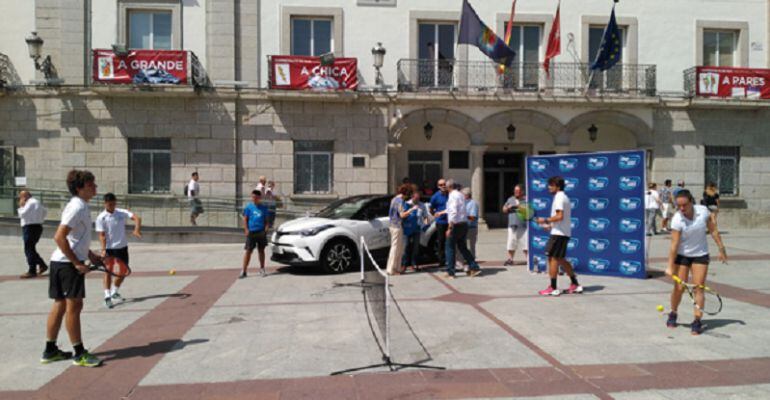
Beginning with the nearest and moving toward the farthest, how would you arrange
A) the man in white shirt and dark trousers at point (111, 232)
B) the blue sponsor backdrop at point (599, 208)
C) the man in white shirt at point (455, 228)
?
the man in white shirt and dark trousers at point (111, 232) → the blue sponsor backdrop at point (599, 208) → the man in white shirt at point (455, 228)

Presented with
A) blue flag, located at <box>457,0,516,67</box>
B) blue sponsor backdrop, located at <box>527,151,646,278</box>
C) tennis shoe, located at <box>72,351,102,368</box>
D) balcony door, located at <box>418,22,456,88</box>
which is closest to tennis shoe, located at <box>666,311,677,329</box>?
blue sponsor backdrop, located at <box>527,151,646,278</box>

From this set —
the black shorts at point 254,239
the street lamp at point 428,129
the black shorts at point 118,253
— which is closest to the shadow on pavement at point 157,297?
the black shorts at point 118,253

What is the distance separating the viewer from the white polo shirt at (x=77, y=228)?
538cm

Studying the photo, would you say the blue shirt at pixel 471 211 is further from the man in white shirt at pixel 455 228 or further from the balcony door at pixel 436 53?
the balcony door at pixel 436 53

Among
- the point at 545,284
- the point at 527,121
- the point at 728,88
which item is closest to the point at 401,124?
the point at 527,121

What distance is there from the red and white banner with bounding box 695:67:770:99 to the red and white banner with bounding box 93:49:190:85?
60.8 ft

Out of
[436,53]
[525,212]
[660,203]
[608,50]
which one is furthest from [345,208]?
[660,203]

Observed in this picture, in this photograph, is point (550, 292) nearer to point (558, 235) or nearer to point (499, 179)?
point (558, 235)

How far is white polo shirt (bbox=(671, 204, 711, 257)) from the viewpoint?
6332 mm

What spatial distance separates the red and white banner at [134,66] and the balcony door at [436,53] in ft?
26.5

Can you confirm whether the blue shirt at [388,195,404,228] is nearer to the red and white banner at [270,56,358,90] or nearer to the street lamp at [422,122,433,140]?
the red and white banner at [270,56,358,90]

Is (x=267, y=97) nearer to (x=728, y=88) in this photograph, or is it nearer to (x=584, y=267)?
(x=584, y=267)

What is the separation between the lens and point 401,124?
63.2 feet

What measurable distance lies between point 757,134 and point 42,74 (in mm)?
25647
